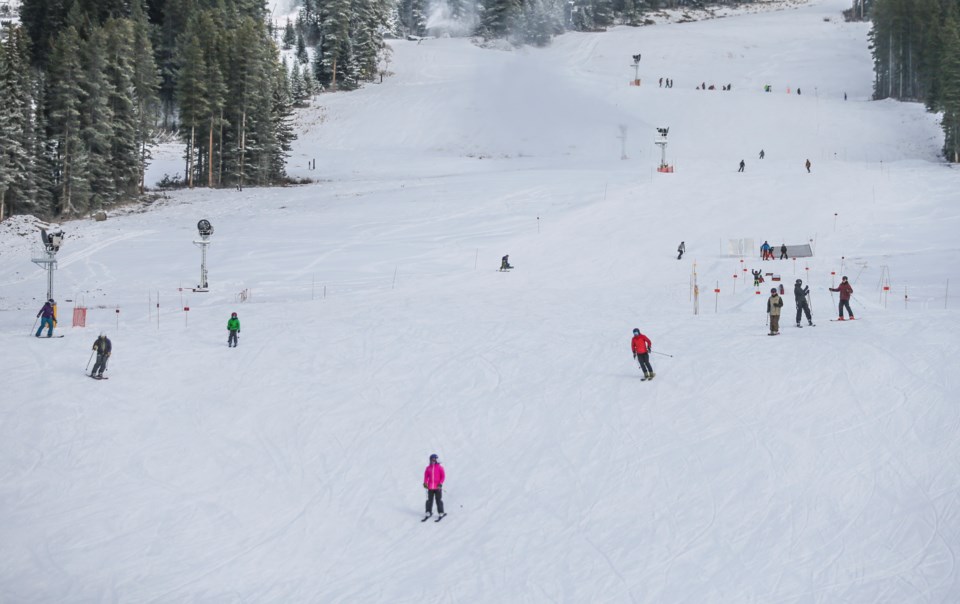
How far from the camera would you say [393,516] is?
1505 centimetres

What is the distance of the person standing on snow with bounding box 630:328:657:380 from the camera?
1980 centimetres

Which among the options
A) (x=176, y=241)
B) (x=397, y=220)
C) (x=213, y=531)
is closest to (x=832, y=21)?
(x=397, y=220)

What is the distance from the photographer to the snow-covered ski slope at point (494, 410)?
43.5ft

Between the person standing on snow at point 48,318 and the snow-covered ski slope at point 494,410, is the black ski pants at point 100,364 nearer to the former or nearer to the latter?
the snow-covered ski slope at point 494,410

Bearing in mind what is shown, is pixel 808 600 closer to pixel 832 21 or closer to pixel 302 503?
pixel 302 503

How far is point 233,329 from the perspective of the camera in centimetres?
2394

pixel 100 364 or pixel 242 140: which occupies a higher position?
pixel 242 140

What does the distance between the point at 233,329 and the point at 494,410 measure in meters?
8.63

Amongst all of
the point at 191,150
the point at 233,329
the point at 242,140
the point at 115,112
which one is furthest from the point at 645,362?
the point at 191,150

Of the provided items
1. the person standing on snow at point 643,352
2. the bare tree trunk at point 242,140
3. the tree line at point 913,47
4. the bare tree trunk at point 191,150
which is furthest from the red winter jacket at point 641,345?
the tree line at point 913,47

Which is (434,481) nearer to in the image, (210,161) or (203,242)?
(203,242)

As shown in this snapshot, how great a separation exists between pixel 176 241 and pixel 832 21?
9933cm

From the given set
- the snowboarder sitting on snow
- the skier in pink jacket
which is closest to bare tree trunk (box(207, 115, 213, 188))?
the snowboarder sitting on snow

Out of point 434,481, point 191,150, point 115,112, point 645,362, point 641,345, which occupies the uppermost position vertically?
point 115,112
